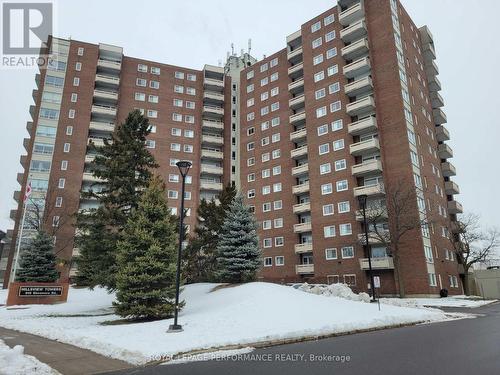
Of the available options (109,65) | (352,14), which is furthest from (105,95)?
(352,14)

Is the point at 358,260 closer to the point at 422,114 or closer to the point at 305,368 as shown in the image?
the point at 422,114

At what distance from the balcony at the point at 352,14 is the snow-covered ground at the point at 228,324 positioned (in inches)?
1801

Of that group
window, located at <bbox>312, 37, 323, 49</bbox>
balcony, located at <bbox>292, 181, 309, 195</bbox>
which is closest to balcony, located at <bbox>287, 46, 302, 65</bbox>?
window, located at <bbox>312, 37, 323, 49</bbox>

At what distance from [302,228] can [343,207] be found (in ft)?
23.6

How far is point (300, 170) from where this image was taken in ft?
184

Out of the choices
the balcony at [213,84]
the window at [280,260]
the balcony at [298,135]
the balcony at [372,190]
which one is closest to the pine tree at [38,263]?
the window at [280,260]

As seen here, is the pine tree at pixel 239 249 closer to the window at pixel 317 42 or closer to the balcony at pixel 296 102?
the balcony at pixel 296 102

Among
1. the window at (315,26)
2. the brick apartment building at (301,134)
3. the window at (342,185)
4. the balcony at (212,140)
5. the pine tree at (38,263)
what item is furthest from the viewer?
the balcony at (212,140)

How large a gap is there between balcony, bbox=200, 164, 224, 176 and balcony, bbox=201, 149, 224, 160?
5.75 feet

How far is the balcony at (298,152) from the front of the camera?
56541 mm

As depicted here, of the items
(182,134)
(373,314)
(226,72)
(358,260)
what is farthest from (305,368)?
(226,72)

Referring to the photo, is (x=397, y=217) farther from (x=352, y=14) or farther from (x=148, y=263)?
(x=352, y=14)

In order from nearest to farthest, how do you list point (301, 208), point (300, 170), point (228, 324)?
point (228, 324), point (301, 208), point (300, 170)

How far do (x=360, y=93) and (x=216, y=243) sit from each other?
1257 inches
